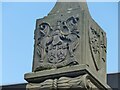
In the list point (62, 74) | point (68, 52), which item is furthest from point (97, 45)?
point (62, 74)

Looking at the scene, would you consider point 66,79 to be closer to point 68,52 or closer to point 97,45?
point 68,52

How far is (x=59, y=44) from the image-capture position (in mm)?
5309

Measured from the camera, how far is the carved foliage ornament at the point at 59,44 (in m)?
5.21

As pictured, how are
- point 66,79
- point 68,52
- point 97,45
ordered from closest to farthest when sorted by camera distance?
point 66,79
point 68,52
point 97,45

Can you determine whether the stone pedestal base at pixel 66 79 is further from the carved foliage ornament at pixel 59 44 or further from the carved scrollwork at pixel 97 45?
the carved scrollwork at pixel 97 45

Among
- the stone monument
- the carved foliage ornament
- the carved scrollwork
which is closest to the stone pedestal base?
the stone monument

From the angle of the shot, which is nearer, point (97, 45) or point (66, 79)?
point (66, 79)

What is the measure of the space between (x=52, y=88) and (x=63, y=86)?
158 mm

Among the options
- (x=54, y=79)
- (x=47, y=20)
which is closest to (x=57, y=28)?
(x=47, y=20)

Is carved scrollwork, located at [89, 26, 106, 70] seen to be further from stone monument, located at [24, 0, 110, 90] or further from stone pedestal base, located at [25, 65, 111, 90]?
stone pedestal base, located at [25, 65, 111, 90]

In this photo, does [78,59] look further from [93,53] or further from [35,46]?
[35,46]

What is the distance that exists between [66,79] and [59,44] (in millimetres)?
542

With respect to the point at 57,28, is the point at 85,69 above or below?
below

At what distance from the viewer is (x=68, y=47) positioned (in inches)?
206
